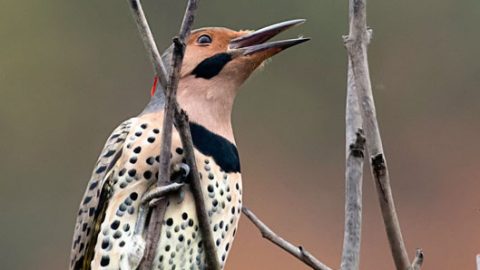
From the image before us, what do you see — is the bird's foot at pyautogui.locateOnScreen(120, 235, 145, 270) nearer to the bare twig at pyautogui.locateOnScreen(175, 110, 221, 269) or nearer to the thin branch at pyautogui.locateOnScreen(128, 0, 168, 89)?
the bare twig at pyautogui.locateOnScreen(175, 110, 221, 269)

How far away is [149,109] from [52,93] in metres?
1.40

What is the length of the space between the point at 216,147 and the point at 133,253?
0.31 metres

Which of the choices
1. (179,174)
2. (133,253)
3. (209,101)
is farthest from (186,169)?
(209,101)

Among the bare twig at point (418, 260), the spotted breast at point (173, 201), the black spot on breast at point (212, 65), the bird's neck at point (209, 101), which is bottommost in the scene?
the bare twig at point (418, 260)

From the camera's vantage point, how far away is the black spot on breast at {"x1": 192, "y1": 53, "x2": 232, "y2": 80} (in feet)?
7.53

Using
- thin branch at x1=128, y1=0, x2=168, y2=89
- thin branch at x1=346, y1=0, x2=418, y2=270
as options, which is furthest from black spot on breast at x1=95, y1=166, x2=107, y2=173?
thin branch at x1=346, y1=0, x2=418, y2=270

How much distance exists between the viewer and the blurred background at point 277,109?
3.11m

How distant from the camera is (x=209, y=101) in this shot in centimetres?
227

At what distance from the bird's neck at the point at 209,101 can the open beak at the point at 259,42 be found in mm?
72

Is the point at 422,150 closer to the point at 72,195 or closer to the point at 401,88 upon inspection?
the point at 401,88

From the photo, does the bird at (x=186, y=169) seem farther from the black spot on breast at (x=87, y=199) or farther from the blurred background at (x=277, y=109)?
the blurred background at (x=277, y=109)

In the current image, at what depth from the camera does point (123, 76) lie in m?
3.40

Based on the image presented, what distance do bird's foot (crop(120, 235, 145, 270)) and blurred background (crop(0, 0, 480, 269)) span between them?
1012mm

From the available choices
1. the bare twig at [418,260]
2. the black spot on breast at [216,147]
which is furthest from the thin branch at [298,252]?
the black spot on breast at [216,147]
